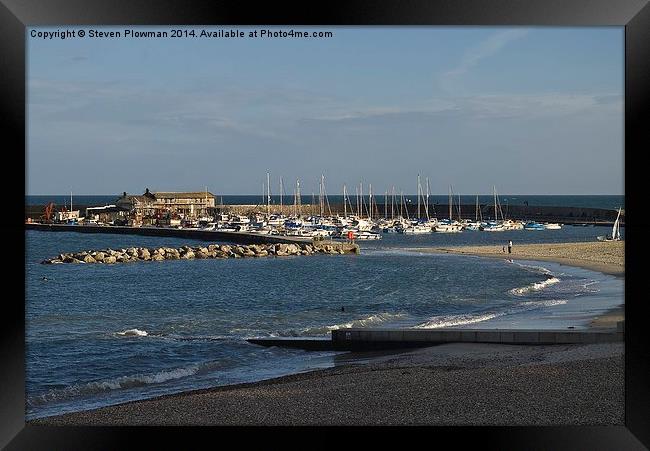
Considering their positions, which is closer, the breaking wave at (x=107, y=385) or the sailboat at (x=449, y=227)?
the breaking wave at (x=107, y=385)

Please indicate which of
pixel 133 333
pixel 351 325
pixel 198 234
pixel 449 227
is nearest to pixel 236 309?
pixel 133 333

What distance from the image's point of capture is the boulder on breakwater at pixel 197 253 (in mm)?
42344

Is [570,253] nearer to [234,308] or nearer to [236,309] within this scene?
[234,308]

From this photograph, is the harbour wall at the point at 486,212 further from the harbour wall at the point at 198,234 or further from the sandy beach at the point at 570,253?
the sandy beach at the point at 570,253

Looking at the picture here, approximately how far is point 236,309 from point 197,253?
1927 cm

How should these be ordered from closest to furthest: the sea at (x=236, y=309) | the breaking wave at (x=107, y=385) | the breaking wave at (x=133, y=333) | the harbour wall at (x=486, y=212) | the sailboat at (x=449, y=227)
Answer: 1. the breaking wave at (x=107, y=385)
2. the sea at (x=236, y=309)
3. the breaking wave at (x=133, y=333)
4. the sailboat at (x=449, y=227)
5. the harbour wall at (x=486, y=212)

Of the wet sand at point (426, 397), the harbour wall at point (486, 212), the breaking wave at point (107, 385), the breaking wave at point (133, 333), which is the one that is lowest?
the breaking wave at point (133, 333)

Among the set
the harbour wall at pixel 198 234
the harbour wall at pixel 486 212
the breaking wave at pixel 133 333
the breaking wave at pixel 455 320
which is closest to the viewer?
the breaking wave at pixel 133 333

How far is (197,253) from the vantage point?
4388 centimetres

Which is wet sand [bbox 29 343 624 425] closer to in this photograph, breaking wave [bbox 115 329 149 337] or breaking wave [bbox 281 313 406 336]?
breaking wave [bbox 281 313 406 336]
